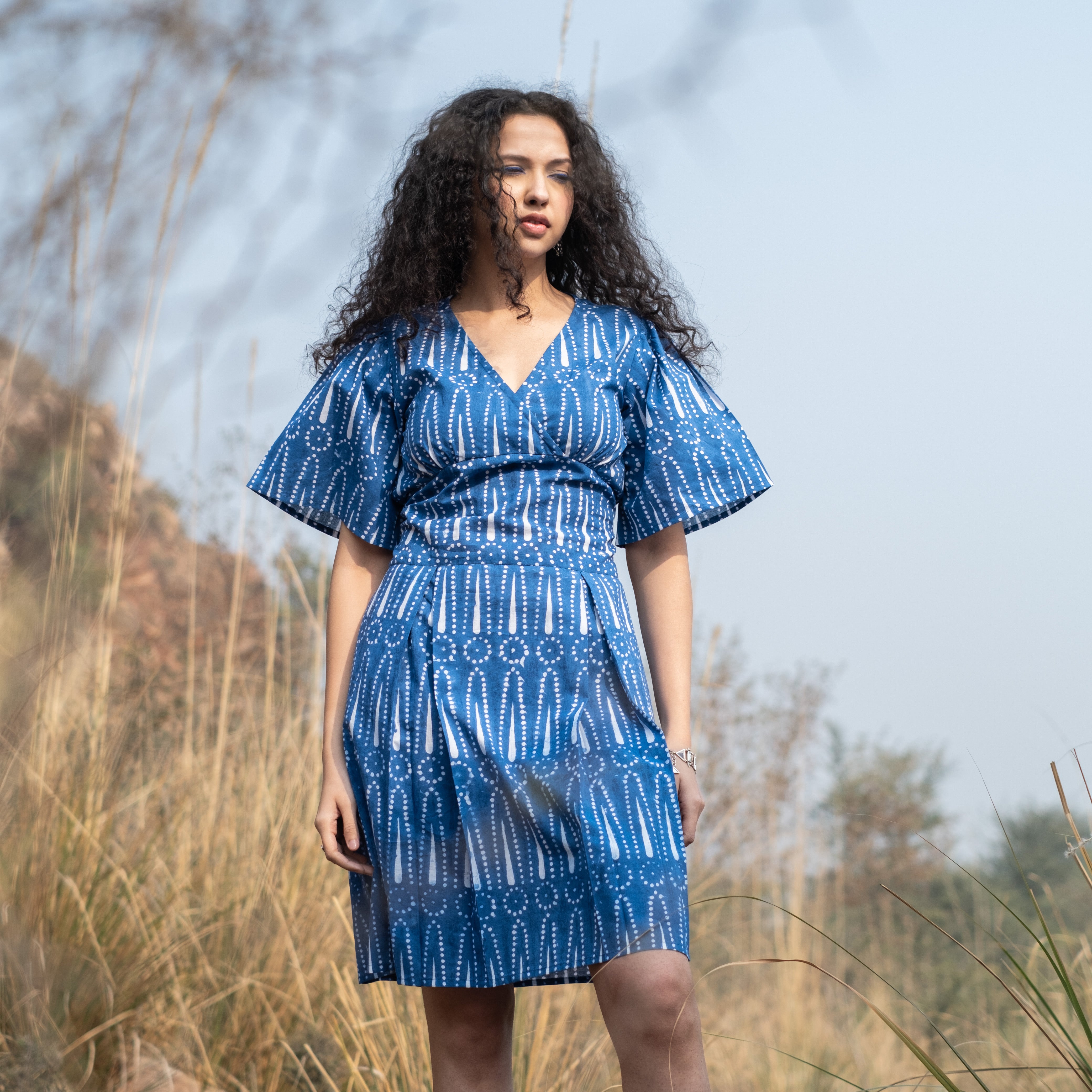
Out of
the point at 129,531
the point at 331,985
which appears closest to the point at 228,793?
the point at 331,985

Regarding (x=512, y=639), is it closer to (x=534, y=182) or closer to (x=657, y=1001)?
(x=657, y=1001)

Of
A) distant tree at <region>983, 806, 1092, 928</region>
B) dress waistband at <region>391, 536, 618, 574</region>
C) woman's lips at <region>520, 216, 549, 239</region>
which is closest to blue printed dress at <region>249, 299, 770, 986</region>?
dress waistband at <region>391, 536, 618, 574</region>

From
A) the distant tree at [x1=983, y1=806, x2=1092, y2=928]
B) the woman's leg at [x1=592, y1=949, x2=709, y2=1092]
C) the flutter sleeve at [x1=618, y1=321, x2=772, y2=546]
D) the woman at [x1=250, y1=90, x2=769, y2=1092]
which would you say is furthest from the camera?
the distant tree at [x1=983, y1=806, x2=1092, y2=928]

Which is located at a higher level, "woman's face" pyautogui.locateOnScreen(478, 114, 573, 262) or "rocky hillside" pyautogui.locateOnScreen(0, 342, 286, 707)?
"woman's face" pyautogui.locateOnScreen(478, 114, 573, 262)

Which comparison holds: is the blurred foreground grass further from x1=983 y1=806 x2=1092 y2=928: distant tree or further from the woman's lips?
x1=983 y1=806 x2=1092 y2=928: distant tree

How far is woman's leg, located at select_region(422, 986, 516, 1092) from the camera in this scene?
1.56 metres

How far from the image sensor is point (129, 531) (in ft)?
7.19

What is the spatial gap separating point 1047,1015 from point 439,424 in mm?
1018

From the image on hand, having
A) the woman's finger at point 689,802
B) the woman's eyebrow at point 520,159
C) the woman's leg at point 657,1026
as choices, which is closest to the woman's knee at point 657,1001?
the woman's leg at point 657,1026

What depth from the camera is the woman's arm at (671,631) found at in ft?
5.20

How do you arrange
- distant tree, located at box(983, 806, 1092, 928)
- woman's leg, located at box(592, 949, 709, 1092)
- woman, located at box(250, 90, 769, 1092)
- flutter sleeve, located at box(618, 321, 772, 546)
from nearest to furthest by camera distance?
woman's leg, located at box(592, 949, 709, 1092) → woman, located at box(250, 90, 769, 1092) → flutter sleeve, located at box(618, 321, 772, 546) → distant tree, located at box(983, 806, 1092, 928)

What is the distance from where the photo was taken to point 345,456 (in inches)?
70.1

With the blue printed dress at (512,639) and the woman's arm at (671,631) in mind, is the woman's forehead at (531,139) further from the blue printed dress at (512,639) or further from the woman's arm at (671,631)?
the woman's arm at (671,631)

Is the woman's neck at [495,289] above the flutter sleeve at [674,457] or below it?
above
